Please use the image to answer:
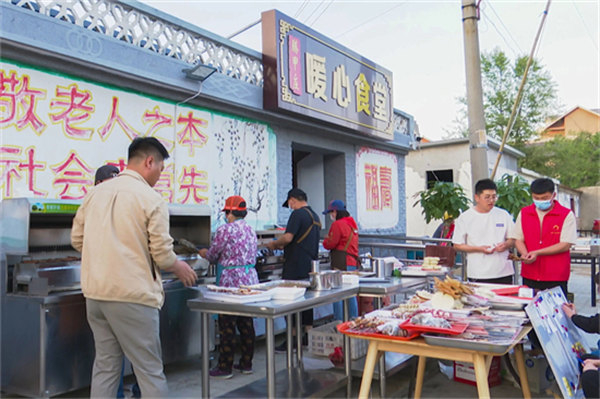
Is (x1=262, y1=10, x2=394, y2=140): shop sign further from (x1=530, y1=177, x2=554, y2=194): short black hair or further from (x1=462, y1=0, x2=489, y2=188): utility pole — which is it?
(x1=530, y1=177, x2=554, y2=194): short black hair

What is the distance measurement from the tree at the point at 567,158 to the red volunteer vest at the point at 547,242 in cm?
2584

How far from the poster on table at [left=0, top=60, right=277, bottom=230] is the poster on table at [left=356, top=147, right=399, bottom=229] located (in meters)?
3.03

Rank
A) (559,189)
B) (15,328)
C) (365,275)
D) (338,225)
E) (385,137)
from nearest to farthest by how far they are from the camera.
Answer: (15,328) < (365,275) < (338,225) < (385,137) < (559,189)

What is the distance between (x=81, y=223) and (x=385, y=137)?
813 cm

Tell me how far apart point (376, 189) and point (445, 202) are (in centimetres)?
188

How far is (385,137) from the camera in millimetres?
10664

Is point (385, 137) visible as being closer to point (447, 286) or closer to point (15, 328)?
point (447, 286)

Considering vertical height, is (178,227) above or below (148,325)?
above

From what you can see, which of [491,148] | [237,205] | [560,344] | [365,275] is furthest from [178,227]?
[491,148]

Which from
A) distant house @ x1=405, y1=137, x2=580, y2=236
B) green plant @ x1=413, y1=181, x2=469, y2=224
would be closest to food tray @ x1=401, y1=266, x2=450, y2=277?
green plant @ x1=413, y1=181, x2=469, y2=224

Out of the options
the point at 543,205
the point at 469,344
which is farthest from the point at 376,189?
the point at 469,344

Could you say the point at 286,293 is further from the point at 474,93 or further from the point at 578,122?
the point at 578,122

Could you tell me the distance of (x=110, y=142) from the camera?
5.75m

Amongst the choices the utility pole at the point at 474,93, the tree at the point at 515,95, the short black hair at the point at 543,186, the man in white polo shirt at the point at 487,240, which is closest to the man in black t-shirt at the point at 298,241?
the man in white polo shirt at the point at 487,240
